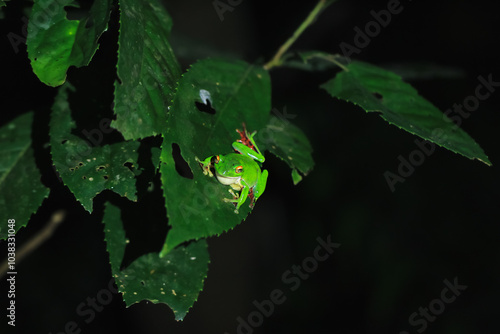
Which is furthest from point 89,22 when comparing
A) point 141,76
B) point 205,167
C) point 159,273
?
point 159,273

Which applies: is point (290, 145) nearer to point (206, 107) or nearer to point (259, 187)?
point (259, 187)

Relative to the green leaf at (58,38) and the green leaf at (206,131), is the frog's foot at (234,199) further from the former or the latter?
the green leaf at (58,38)

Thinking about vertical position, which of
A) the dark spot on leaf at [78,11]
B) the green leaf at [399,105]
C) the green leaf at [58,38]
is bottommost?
the dark spot on leaf at [78,11]

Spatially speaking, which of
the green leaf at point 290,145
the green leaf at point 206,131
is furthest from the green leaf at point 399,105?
the green leaf at point 206,131

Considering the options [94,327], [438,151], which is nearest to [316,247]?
[438,151]

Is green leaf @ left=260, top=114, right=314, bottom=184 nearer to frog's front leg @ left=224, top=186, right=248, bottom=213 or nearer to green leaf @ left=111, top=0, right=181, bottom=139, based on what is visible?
frog's front leg @ left=224, top=186, right=248, bottom=213

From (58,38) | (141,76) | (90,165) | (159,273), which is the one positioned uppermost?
(141,76)
